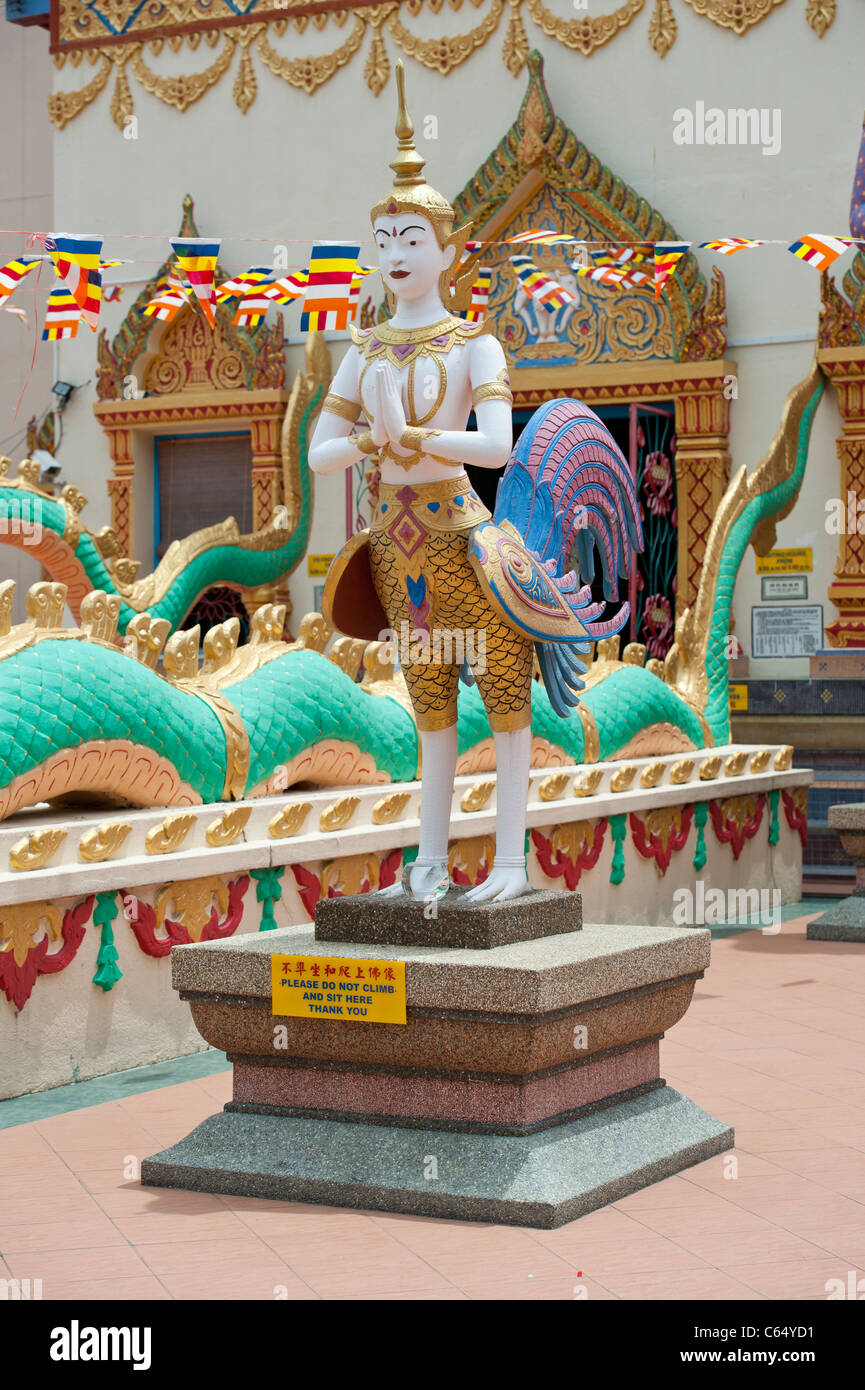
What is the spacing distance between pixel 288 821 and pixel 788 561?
4843 mm

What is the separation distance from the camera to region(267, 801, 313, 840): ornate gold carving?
218 inches

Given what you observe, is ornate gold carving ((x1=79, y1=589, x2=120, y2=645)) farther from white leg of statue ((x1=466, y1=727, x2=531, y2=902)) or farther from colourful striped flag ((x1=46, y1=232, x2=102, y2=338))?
colourful striped flag ((x1=46, y1=232, x2=102, y2=338))

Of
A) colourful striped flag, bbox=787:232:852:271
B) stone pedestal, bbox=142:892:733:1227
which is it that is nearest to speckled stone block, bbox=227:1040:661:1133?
stone pedestal, bbox=142:892:733:1227

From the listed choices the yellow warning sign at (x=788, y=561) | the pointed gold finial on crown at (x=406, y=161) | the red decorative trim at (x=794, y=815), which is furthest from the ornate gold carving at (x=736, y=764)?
the pointed gold finial on crown at (x=406, y=161)

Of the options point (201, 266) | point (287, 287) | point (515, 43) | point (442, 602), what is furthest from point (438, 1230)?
point (515, 43)

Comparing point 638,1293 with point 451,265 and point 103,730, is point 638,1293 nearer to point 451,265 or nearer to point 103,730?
point 451,265

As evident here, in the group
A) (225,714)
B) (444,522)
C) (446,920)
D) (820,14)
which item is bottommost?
(446,920)

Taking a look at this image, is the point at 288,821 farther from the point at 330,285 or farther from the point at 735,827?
the point at 330,285

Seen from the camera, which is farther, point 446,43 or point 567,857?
point 446,43

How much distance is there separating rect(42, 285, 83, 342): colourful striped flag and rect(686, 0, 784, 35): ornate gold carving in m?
4.00

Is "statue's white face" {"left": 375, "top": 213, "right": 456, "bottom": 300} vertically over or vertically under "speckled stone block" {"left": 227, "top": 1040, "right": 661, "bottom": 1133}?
over

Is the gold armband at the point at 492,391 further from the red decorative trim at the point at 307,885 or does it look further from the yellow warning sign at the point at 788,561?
the yellow warning sign at the point at 788,561

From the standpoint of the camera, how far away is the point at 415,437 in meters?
3.84

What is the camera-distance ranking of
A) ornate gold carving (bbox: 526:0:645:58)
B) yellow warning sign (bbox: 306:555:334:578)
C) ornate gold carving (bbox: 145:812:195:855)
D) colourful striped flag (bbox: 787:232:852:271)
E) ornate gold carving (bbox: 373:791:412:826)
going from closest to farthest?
ornate gold carving (bbox: 145:812:195:855), ornate gold carving (bbox: 373:791:412:826), colourful striped flag (bbox: 787:232:852:271), ornate gold carving (bbox: 526:0:645:58), yellow warning sign (bbox: 306:555:334:578)
